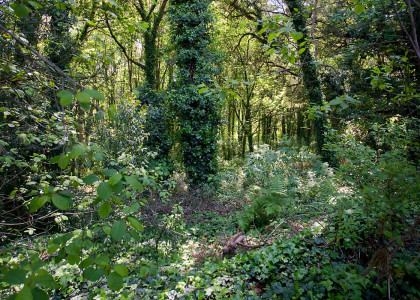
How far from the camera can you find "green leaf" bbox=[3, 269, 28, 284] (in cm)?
86

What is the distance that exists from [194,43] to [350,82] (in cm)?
570

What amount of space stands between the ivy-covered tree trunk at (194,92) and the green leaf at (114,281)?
24.2 feet

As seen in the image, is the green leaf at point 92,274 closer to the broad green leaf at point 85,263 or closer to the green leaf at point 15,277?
the broad green leaf at point 85,263

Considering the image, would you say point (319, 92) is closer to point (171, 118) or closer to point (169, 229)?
point (171, 118)

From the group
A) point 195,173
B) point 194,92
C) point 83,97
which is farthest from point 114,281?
point 194,92

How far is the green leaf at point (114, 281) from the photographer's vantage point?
1.00 meters

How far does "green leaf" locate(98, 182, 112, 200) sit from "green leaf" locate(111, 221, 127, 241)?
188 mm

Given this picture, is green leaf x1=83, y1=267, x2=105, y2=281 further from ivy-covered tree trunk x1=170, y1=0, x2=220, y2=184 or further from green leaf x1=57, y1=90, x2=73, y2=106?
ivy-covered tree trunk x1=170, y1=0, x2=220, y2=184

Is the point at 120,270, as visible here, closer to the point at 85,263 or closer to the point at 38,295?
the point at 85,263

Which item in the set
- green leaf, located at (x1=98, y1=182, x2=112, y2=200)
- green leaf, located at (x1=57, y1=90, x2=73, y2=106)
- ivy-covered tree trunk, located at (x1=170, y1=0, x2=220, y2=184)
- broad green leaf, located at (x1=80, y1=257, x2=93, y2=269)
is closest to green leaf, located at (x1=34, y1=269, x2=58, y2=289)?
broad green leaf, located at (x1=80, y1=257, x2=93, y2=269)

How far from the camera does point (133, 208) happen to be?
1.35m

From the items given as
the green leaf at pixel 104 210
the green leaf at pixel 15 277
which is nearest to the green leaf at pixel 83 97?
the green leaf at pixel 104 210

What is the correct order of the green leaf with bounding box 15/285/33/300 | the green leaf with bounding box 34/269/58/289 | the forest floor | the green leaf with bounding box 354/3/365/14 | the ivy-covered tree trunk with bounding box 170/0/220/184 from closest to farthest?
1. the green leaf with bounding box 15/285/33/300
2. the green leaf with bounding box 34/269/58/289
3. the green leaf with bounding box 354/3/365/14
4. the forest floor
5. the ivy-covered tree trunk with bounding box 170/0/220/184

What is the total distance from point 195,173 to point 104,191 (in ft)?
24.7
